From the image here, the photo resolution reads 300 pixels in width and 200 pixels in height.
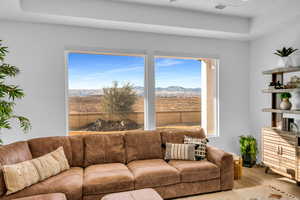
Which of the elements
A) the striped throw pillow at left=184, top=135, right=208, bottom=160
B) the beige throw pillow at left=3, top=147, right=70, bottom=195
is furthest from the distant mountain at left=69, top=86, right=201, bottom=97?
the beige throw pillow at left=3, top=147, right=70, bottom=195

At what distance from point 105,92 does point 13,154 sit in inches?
68.6

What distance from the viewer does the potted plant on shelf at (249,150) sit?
Answer: 3.99 m

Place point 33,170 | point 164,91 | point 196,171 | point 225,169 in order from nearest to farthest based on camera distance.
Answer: point 33,170
point 196,171
point 225,169
point 164,91

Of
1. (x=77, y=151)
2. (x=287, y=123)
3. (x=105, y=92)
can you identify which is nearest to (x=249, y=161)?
(x=287, y=123)

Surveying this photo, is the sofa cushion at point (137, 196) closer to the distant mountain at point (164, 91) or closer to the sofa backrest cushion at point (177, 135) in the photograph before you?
the sofa backrest cushion at point (177, 135)

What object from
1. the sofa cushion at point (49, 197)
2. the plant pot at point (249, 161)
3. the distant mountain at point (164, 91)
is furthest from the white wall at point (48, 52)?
the plant pot at point (249, 161)

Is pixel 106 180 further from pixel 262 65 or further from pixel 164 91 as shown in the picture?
pixel 262 65

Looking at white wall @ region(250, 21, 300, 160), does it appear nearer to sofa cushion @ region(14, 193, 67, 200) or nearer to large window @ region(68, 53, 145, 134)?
large window @ region(68, 53, 145, 134)

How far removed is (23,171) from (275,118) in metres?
4.09

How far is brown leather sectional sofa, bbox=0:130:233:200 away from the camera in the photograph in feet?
7.64

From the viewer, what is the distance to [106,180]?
2426 millimetres

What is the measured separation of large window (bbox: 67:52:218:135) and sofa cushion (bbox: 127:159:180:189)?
1.14 metres

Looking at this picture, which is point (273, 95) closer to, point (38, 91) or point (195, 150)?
point (195, 150)

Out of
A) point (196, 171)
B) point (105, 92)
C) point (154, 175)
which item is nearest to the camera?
point (154, 175)
